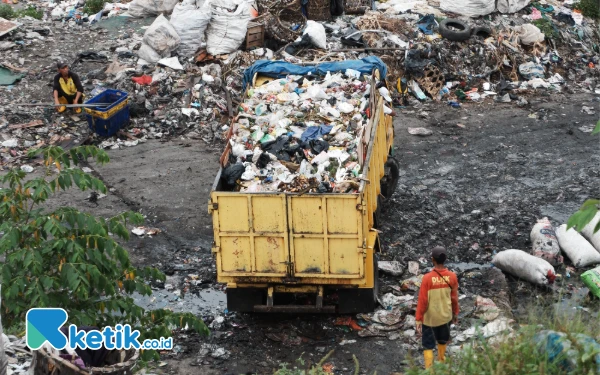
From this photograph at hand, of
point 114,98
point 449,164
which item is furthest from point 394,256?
point 114,98

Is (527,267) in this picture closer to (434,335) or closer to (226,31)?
(434,335)

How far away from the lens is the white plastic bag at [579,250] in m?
9.45

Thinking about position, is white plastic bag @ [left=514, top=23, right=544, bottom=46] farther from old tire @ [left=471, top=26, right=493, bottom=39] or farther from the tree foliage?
the tree foliage

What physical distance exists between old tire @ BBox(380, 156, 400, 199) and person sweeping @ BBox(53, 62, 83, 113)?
563 centimetres

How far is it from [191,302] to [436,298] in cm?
319

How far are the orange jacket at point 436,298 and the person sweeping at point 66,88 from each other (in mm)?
8496

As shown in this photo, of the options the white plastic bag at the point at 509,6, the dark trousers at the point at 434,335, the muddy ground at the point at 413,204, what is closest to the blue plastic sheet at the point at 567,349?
the dark trousers at the point at 434,335

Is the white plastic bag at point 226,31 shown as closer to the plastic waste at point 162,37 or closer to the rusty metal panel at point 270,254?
the plastic waste at point 162,37

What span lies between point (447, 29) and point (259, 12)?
12.1ft

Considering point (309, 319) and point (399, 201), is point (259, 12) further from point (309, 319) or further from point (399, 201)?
→ point (309, 319)

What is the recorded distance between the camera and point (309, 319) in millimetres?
8656

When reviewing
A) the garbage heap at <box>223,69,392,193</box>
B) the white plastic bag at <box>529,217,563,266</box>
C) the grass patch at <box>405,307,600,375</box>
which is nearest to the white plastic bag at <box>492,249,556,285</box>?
the white plastic bag at <box>529,217,563,266</box>


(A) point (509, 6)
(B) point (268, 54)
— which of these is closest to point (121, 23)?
(B) point (268, 54)

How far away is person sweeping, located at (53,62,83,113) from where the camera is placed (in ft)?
44.5
